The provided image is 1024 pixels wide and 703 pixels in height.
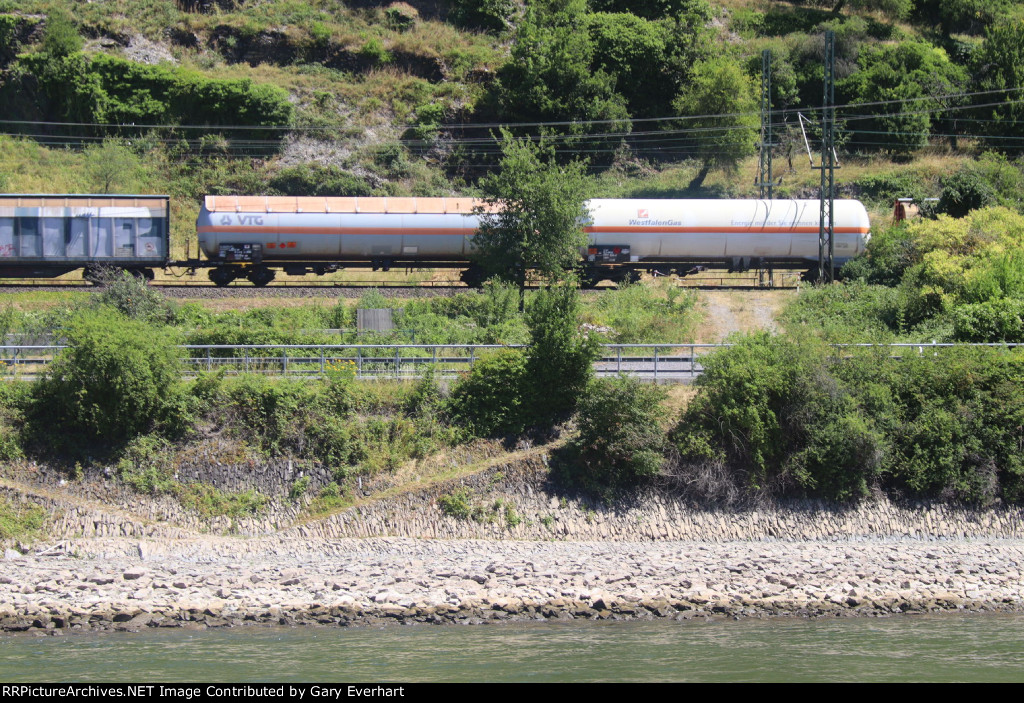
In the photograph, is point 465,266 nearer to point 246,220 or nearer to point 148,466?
point 246,220

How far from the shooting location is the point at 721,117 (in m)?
46.5

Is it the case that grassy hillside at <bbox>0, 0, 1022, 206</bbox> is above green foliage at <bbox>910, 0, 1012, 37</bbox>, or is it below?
below

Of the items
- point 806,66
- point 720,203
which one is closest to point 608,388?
point 720,203

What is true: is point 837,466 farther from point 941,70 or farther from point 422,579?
point 941,70

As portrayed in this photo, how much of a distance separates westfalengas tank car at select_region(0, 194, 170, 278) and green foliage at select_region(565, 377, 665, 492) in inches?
733

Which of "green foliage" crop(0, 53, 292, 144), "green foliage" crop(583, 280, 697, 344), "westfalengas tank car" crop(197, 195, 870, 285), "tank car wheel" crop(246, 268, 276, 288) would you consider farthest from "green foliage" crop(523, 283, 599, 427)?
"green foliage" crop(0, 53, 292, 144)

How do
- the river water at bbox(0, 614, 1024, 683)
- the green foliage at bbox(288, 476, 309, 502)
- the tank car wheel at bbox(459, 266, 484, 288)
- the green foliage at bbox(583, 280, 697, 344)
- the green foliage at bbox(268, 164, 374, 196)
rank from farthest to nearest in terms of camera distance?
the green foliage at bbox(268, 164, 374, 196) < the tank car wheel at bbox(459, 266, 484, 288) < the green foliage at bbox(583, 280, 697, 344) < the green foliage at bbox(288, 476, 309, 502) < the river water at bbox(0, 614, 1024, 683)

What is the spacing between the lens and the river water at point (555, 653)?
1259cm

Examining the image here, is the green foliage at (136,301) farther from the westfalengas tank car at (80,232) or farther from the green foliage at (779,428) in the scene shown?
the green foliage at (779,428)

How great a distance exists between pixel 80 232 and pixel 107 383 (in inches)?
558

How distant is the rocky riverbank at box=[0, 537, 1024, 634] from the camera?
50.7ft

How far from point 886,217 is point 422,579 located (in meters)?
32.6

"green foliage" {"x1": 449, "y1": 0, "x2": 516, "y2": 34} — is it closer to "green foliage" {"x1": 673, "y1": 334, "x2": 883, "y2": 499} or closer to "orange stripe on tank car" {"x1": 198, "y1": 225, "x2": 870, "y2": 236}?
"orange stripe on tank car" {"x1": 198, "y1": 225, "x2": 870, "y2": 236}

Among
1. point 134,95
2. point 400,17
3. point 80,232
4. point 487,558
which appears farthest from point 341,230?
point 400,17
